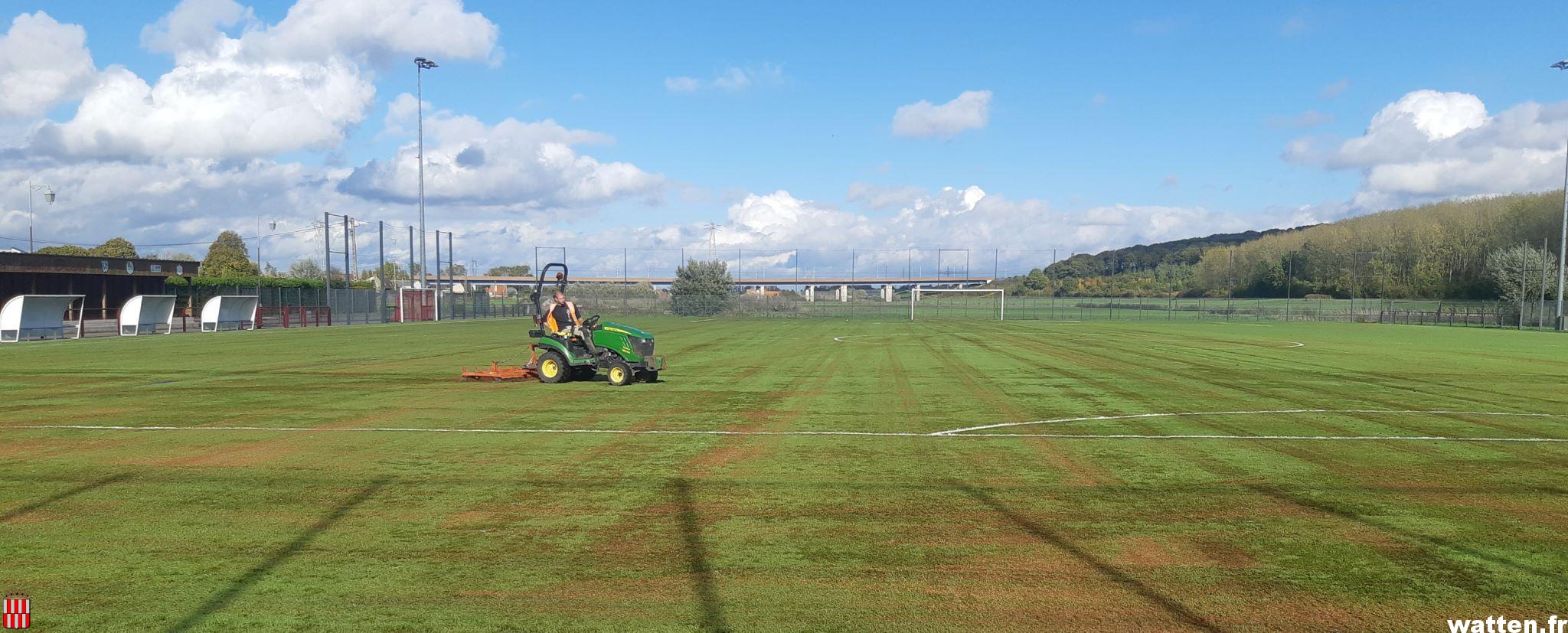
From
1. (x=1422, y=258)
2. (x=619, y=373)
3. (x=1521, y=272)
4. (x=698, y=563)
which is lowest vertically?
(x=698, y=563)

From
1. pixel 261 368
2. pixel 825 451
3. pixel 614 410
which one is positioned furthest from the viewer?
pixel 261 368

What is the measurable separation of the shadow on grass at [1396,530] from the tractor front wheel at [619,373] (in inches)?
412

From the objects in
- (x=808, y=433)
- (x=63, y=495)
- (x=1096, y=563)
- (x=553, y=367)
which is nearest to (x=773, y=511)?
(x=1096, y=563)

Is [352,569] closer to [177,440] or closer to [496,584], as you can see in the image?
[496,584]

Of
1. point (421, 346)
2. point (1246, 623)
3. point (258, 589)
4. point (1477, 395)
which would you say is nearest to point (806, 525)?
point (1246, 623)

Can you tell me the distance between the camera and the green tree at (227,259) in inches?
3371

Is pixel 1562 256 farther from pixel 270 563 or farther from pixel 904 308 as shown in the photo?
pixel 270 563

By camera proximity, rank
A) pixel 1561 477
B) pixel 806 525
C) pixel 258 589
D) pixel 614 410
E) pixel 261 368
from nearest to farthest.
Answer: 1. pixel 258 589
2. pixel 806 525
3. pixel 1561 477
4. pixel 614 410
5. pixel 261 368

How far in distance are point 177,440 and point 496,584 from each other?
6.88 meters

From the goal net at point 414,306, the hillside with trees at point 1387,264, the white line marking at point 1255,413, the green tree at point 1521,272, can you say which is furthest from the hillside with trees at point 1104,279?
the white line marking at point 1255,413

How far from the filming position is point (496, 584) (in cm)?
510

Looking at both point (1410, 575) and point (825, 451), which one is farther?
point (825, 451)

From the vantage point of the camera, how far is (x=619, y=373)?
15758 mm

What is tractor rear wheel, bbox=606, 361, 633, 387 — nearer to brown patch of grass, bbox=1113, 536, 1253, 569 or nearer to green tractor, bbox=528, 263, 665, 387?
→ green tractor, bbox=528, 263, 665, 387
